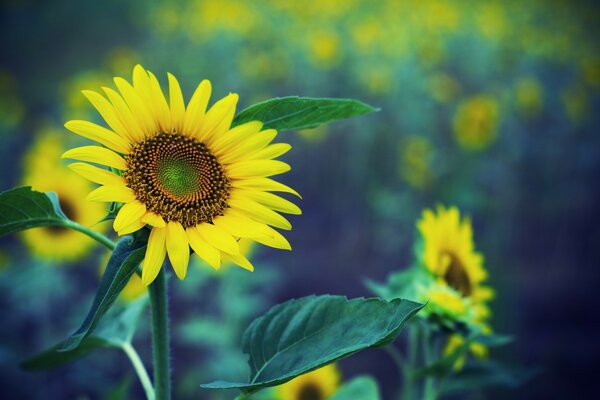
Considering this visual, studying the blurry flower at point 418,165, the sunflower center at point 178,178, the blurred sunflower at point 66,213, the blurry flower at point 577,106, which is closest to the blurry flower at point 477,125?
the blurry flower at point 418,165

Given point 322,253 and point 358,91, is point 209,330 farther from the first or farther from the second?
point 358,91

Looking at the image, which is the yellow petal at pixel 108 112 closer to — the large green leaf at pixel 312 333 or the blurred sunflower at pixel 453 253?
the large green leaf at pixel 312 333

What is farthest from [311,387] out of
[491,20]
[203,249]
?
[491,20]

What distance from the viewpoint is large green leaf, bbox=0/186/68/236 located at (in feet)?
1.40

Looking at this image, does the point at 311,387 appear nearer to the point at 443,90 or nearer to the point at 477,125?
the point at 477,125

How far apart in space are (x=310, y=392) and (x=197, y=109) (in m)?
0.52

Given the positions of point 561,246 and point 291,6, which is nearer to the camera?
point 561,246

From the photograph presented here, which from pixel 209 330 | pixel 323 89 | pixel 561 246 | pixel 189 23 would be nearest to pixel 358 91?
pixel 323 89

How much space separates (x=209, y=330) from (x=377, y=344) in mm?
1140

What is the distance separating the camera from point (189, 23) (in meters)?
3.78

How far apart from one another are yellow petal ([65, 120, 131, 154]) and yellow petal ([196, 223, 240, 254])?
8 centimetres

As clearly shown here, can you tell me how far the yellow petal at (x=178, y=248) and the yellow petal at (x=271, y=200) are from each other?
59mm

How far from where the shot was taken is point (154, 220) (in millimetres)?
441

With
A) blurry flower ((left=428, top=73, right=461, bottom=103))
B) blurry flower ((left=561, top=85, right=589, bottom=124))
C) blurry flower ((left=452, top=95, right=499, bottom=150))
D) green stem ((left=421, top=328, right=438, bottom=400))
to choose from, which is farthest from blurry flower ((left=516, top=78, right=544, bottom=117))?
green stem ((left=421, top=328, right=438, bottom=400))
